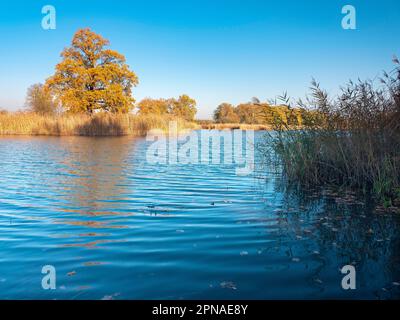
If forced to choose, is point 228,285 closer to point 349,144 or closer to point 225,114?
point 349,144

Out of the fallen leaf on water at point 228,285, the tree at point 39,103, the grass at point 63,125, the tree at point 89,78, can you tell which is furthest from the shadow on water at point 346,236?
the tree at point 39,103

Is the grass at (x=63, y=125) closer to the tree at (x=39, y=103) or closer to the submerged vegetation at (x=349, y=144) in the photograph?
the tree at (x=39, y=103)

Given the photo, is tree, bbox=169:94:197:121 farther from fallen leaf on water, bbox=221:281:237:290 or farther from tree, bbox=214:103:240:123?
fallen leaf on water, bbox=221:281:237:290

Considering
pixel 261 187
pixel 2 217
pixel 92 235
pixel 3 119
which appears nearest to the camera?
pixel 92 235

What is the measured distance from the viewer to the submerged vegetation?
30.1 feet

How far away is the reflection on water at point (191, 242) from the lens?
4.30 meters

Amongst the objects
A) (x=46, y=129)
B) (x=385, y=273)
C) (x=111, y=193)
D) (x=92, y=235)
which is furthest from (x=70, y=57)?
(x=385, y=273)

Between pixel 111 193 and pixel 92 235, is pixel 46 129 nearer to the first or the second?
pixel 111 193

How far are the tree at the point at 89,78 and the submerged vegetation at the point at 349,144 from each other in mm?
42203

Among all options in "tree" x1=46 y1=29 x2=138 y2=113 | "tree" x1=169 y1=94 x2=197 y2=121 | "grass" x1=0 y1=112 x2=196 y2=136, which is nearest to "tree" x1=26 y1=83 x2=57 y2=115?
"tree" x1=46 y1=29 x2=138 y2=113

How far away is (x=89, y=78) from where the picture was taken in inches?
1996

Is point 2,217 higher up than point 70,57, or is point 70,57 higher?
point 70,57

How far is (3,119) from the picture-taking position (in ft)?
137

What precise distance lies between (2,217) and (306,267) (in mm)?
6336
